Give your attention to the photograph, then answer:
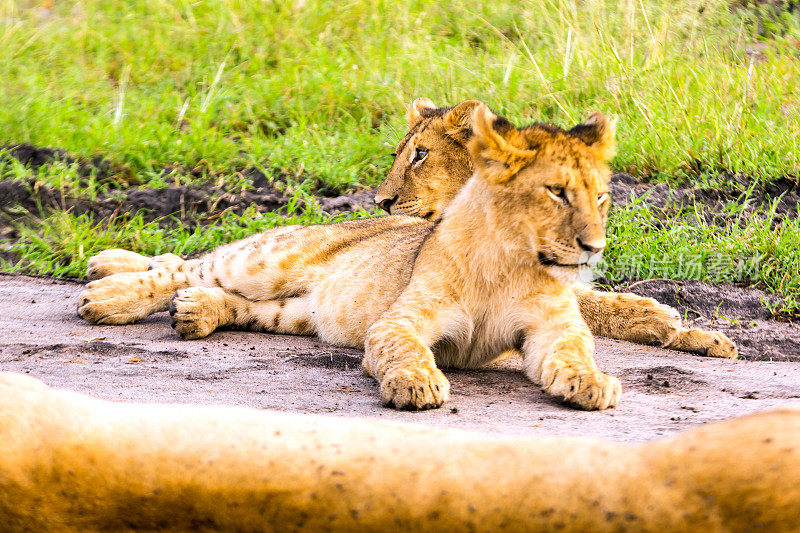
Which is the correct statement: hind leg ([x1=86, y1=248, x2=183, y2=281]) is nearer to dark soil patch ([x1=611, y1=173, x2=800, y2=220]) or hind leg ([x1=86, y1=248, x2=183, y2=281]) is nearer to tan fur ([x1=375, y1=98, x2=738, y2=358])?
tan fur ([x1=375, y1=98, x2=738, y2=358])

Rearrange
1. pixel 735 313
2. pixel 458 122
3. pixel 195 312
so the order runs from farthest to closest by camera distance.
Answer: pixel 458 122 < pixel 735 313 < pixel 195 312

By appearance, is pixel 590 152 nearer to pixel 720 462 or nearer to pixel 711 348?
pixel 711 348

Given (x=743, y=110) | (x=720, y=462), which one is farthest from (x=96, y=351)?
(x=743, y=110)

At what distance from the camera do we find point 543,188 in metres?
3.48

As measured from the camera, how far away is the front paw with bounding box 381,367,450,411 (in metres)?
3.03

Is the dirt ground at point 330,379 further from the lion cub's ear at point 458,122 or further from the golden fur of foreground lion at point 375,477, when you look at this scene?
the lion cub's ear at point 458,122

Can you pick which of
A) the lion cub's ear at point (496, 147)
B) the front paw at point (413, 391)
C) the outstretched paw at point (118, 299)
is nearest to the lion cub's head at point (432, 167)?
the outstretched paw at point (118, 299)

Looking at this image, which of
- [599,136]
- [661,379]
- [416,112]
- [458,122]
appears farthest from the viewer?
[416,112]

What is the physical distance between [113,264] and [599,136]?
2.82 m

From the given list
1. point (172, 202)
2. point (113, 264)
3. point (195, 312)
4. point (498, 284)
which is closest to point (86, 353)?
point (195, 312)

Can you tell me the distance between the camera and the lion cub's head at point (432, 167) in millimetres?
5539

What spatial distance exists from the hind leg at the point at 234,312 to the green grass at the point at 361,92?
1457 mm

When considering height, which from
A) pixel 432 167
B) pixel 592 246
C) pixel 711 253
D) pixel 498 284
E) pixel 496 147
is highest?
pixel 496 147

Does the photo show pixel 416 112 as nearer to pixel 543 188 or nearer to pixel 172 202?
pixel 172 202
